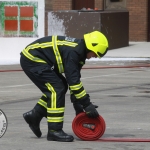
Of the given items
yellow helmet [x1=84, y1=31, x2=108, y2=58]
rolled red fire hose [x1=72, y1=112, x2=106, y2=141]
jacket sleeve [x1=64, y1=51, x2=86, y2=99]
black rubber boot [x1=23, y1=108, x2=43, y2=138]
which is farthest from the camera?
black rubber boot [x1=23, y1=108, x2=43, y2=138]

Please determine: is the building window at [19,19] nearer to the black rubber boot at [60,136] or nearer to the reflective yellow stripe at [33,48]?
the reflective yellow stripe at [33,48]

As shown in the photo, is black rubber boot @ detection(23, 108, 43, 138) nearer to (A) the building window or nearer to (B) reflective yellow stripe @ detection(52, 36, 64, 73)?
(B) reflective yellow stripe @ detection(52, 36, 64, 73)

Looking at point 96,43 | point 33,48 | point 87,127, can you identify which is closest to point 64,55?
point 96,43

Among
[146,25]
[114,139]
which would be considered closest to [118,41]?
[146,25]

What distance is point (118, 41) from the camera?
27.5 m

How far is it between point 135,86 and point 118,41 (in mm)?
11868

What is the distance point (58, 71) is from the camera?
344 inches

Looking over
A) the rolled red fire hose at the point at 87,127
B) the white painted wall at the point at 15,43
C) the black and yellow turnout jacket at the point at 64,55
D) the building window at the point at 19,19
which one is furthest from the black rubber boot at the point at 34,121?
the white painted wall at the point at 15,43

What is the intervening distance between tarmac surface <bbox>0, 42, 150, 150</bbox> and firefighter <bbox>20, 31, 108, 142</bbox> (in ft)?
0.90

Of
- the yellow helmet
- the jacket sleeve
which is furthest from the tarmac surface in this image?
the yellow helmet

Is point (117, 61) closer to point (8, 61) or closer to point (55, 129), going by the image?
point (8, 61)

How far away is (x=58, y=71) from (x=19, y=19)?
14.3 meters

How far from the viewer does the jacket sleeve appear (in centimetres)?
836

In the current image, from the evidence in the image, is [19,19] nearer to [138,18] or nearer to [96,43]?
[138,18]
